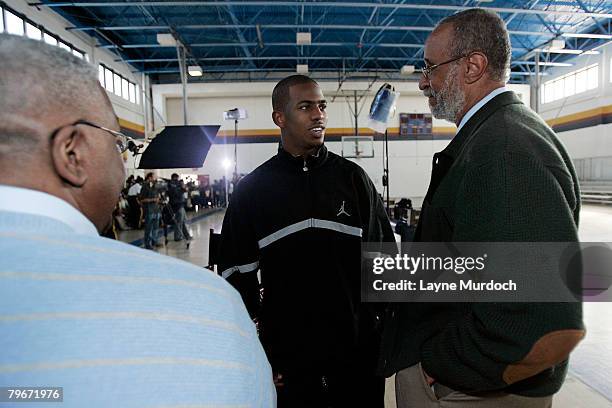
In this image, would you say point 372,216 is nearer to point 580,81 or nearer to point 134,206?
point 134,206

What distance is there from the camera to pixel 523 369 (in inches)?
35.9

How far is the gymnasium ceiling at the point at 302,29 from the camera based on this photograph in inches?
438

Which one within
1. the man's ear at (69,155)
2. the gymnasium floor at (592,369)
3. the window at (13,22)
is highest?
the window at (13,22)

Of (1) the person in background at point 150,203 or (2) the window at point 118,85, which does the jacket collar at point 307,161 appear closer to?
(1) the person in background at point 150,203

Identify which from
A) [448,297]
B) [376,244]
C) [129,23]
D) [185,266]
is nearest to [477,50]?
[448,297]

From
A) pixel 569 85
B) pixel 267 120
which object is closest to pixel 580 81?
pixel 569 85

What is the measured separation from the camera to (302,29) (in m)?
13.0

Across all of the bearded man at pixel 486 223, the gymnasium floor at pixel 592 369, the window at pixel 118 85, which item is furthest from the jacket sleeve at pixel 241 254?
the window at pixel 118 85

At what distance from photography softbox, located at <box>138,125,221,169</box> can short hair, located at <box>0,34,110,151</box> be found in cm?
317

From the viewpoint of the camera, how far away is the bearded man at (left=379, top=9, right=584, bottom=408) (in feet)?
2.92

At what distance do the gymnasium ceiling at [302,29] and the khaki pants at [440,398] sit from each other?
959 cm

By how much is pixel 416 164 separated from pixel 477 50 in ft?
62.5

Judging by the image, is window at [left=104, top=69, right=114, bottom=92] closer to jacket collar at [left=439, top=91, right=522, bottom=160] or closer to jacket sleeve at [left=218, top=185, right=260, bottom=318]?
jacket sleeve at [left=218, top=185, right=260, bottom=318]

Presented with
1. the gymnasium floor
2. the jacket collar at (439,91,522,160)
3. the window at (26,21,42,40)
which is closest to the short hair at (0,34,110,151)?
the jacket collar at (439,91,522,160)
